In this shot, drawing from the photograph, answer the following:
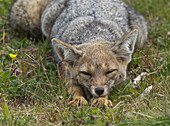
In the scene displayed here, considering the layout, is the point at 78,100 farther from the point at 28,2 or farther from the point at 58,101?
the point at 28,2

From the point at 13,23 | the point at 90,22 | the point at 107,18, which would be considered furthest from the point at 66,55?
the point at 13,23

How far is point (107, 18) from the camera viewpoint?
21.7 feet

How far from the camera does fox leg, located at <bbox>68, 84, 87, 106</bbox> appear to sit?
493 centimetres

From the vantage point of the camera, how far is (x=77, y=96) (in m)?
5.09

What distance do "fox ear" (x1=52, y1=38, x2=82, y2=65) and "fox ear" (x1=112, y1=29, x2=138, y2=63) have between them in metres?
0.72

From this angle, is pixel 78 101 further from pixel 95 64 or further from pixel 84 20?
pixel 84 20

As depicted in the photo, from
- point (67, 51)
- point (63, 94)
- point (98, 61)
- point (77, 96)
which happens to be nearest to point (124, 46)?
point (98, 61)

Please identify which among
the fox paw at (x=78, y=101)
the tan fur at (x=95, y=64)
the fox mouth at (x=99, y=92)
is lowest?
the fox paw at (x=78, y=101)

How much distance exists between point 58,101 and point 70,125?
0.73 meters

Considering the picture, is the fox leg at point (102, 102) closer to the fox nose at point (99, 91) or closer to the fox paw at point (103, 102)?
the fox paw at point (103, 102)

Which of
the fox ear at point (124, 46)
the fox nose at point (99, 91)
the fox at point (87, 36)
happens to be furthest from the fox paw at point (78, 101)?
the fox ear at point (124, 46)

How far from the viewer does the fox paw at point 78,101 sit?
4.91m

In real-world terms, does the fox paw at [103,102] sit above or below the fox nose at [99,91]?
below

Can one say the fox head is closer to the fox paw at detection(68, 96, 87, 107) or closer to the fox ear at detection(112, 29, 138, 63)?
the fox ear at detection(112, 29, 138, 63)
